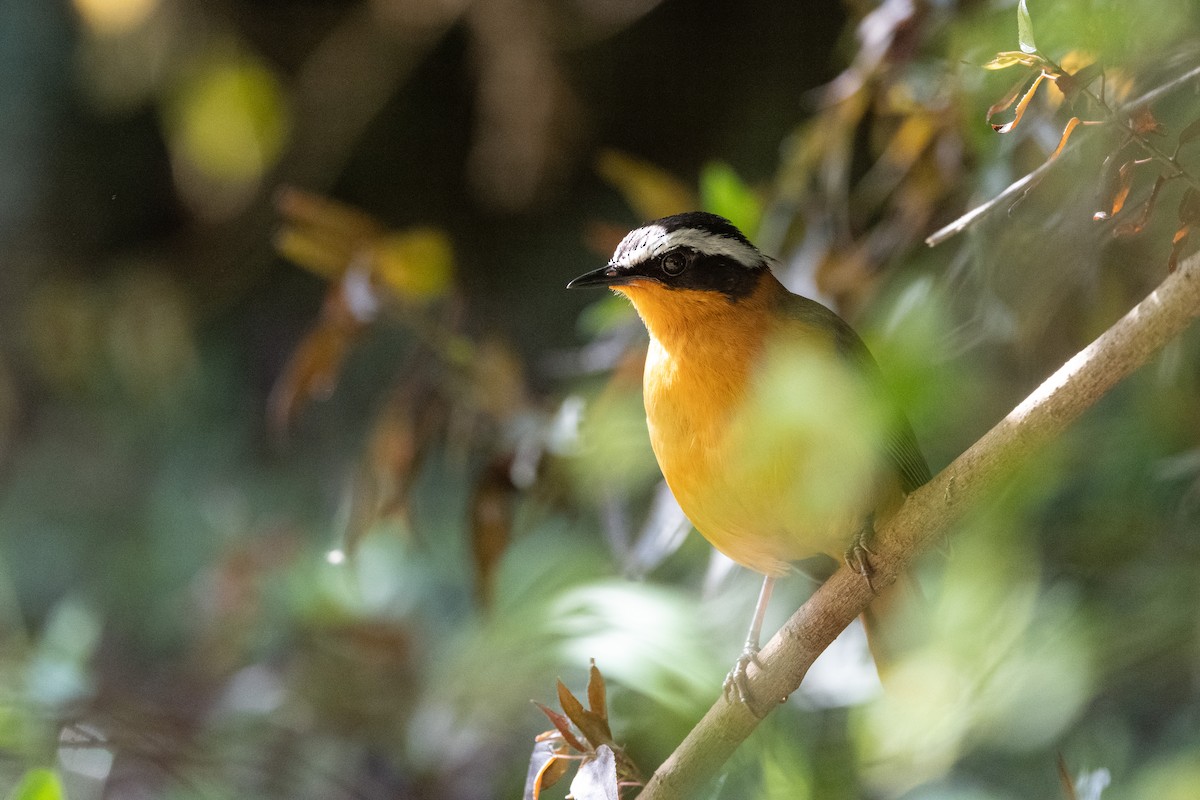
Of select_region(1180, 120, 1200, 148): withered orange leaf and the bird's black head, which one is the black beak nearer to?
the bird's black head

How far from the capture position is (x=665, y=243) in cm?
197

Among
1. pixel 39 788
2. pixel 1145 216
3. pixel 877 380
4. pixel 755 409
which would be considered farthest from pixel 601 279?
pixel 39 788

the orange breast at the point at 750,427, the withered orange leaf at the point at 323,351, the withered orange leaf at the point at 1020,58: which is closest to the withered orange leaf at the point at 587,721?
the orange breast at the point at 750,427

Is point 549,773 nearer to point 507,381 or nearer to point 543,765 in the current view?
point 543,765

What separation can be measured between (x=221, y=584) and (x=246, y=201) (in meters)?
1.35

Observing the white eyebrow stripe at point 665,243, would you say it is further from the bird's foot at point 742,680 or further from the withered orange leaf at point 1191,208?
the withered orange leaf at point 1191,208

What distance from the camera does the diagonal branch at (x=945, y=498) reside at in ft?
4.14

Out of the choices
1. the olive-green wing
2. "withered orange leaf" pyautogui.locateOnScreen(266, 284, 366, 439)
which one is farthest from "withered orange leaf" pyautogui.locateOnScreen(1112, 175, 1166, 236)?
"withered orange leaf" pyautogui.locateOnScreen(266, 284, 366, 439)

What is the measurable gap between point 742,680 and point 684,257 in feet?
2.39

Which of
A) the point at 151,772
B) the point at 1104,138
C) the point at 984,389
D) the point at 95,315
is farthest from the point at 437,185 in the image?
the point at 1104,138

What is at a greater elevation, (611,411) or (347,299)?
(347,299)

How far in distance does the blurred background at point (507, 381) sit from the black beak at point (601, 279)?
48 centimetres

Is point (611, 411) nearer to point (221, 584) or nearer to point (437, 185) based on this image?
point (221, 584)

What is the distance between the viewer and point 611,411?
262 cm
